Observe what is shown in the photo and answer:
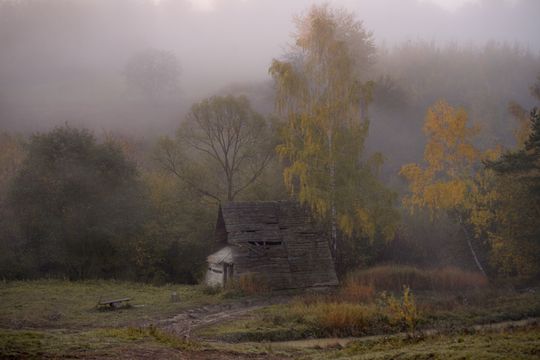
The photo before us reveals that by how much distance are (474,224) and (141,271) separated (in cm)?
2339

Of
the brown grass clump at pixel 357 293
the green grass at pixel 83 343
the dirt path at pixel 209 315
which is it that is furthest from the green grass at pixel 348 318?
the green grass at pixel 83 343

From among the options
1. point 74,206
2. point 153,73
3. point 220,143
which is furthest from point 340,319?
point 153,73

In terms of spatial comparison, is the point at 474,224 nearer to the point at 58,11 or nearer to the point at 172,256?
the point at 172,256

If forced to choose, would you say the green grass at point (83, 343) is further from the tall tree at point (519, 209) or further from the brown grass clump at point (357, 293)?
the tall tree at point (519, 209)

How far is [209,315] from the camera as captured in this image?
22109mm

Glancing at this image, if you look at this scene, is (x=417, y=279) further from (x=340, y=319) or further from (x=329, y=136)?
(x=340, y=319)

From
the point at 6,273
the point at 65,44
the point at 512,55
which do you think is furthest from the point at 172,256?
the point at 512,55

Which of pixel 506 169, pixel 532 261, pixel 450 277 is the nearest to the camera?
pixel 506 169

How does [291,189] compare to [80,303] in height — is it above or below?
above

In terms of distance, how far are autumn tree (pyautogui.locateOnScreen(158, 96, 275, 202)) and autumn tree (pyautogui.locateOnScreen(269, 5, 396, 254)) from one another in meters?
4.61

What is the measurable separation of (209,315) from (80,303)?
7192mm

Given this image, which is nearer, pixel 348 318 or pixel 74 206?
pixel 348 318

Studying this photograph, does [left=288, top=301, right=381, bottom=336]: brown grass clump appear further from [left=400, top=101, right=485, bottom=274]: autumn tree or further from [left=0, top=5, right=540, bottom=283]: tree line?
[left=400, top=101, right=485, bottom=274]: autumn tree

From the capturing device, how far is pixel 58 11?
42.3m
